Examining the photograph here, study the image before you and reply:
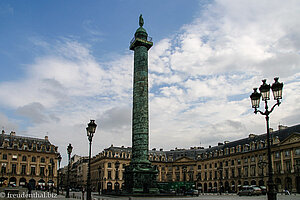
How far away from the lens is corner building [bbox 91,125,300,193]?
50.5 metres

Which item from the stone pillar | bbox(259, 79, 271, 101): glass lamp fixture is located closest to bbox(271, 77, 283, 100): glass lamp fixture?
bbox(259, 79, 271, 101): glass lamp fixture

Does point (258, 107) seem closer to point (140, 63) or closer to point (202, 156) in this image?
point (140, 63)

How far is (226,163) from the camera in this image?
219 feet

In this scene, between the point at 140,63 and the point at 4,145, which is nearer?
the point at 140,63

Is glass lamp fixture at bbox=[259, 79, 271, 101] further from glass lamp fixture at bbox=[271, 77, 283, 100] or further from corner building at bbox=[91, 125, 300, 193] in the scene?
corner building at bbox=[91, 125, 300, 193]

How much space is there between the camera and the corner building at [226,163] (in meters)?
50.5

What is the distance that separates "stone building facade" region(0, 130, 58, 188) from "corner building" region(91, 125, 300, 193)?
1210 centimetres

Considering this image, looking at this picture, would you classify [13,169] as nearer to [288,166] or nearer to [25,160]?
[25,160]

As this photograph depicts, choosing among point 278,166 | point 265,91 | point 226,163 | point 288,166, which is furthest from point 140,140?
point 226,163

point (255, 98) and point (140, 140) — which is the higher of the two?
point (255, 98)

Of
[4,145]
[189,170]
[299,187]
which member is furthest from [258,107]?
[189,170]

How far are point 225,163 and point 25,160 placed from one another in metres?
43.8

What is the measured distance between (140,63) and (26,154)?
1644 inches

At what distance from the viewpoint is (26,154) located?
213 ft
